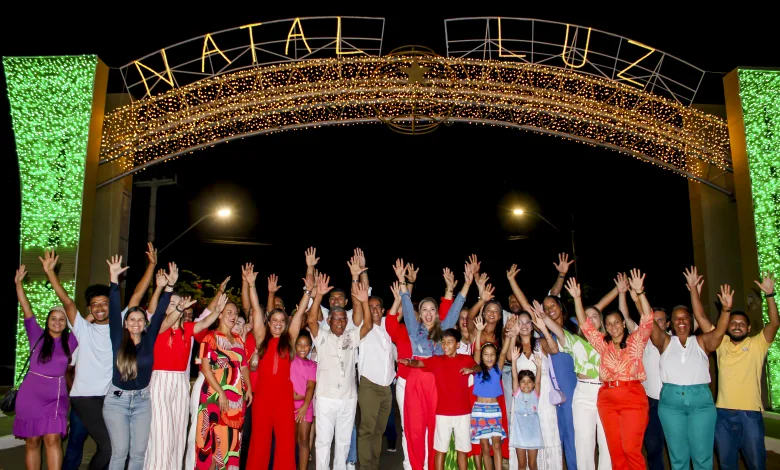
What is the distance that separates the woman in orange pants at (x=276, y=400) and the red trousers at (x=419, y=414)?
1.27 metres

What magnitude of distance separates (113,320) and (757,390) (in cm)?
647

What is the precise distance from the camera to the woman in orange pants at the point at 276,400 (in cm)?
697

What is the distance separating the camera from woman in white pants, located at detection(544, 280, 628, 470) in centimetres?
680

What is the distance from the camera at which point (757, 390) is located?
6.64 m

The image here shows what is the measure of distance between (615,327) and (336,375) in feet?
9.89

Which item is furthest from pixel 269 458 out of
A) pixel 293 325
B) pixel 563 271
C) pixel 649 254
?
pixel 649 254

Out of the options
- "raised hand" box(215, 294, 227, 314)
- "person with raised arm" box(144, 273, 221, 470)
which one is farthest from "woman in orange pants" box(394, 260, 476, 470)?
"person with raised arm" box(144, 273, 221, 470)

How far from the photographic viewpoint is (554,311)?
7.58m

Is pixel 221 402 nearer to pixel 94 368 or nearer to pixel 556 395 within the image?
pixel 94 368

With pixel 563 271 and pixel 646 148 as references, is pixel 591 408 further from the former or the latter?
pixel 646 148

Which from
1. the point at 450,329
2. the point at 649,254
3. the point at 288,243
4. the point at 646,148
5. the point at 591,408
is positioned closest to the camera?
the point at 591,408

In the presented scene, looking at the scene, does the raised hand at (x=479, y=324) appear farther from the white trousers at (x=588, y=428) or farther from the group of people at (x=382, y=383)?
the white trousers at (x=588, y=428)

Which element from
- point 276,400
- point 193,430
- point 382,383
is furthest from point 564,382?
point 193,430

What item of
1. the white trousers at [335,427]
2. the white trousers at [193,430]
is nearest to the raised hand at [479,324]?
the white trousers at [335,427]
